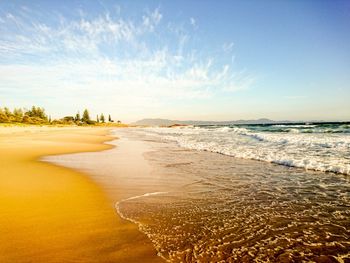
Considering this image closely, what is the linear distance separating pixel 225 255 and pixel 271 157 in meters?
9.40

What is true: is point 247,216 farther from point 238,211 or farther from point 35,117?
point 35,117

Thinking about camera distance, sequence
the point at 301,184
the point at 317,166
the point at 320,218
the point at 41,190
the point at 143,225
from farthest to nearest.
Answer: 1. the point at 317,166
2. the point at 301,184
3. the point at 41,190
4. the point at 320,218
5. the point at 143,225

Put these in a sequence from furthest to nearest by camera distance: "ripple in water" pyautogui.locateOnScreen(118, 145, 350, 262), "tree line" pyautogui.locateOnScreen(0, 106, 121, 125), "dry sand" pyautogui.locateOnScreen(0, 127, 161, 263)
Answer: "tree line" pyautogui.locateOnScreen(0, 106, 121, 125)
"ripple in water" pyautogui.locateOnScreen(118, 145, 350, 262)
"dry sand" pyautogui.locateOnScreen(0, 127, 161, 263)

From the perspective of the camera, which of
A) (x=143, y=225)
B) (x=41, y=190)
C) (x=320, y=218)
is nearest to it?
(x=143, y=225)

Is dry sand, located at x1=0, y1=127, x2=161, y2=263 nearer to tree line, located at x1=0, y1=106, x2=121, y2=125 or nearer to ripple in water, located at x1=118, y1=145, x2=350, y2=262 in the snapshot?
ripple in water, located at x1=118, y1=145, x2=350, y2=262

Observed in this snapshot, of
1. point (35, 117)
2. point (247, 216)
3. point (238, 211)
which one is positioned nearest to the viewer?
point (247, 216)

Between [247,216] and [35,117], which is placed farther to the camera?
[35,117]

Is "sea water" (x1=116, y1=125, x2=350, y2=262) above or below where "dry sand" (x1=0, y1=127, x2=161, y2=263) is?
below

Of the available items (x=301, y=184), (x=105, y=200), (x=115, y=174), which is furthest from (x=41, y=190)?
(x=301, y=184)

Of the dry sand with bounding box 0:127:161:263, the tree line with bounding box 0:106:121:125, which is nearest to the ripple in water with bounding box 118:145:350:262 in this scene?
the dry sand with bounding box 0:127:161:263

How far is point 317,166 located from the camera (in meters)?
9.17

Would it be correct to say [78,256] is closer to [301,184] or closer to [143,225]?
[143,225]

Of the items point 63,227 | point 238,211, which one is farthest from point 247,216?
point 63,227

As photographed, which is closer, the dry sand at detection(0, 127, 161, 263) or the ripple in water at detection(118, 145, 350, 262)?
the dry sand at detection(0, 127, 161, 263)
